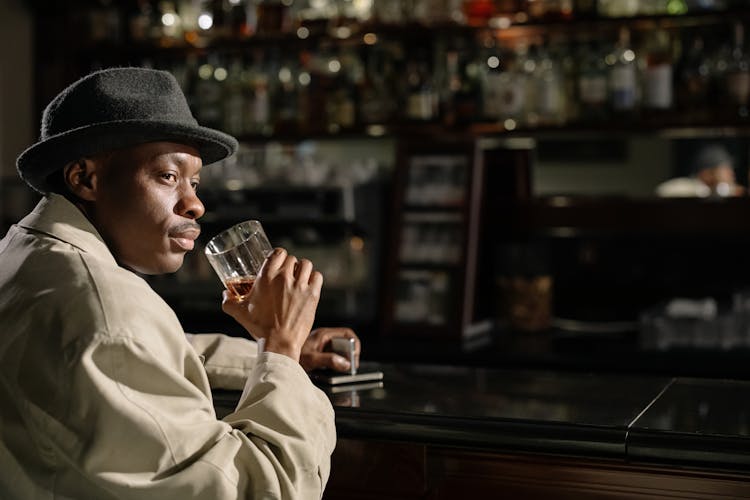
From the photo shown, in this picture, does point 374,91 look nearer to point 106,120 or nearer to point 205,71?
point 205,71

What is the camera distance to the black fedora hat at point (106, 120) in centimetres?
159

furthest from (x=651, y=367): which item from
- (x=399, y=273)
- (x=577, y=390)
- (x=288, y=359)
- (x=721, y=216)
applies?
(x=288, y=359)

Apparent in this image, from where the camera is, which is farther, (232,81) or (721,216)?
(232,81)

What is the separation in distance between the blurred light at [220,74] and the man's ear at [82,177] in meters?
3.60

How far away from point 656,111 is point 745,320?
0.94m

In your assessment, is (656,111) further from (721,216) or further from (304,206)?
(304,206)

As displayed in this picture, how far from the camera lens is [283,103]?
4.98 metres

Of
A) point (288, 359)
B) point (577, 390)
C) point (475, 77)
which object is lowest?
point (577, 390)

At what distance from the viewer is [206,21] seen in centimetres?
510

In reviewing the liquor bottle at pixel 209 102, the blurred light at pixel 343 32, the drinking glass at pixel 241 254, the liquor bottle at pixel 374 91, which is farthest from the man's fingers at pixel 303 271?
the liquor bottle at pixel 209 102

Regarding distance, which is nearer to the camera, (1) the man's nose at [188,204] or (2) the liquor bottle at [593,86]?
(1) the man's nose at [188,204]

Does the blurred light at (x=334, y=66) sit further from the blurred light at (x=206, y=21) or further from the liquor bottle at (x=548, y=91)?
the liquor bottle at (x=548, y=91)

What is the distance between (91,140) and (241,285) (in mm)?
414

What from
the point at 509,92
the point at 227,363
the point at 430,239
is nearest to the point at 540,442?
the point at 227,363
